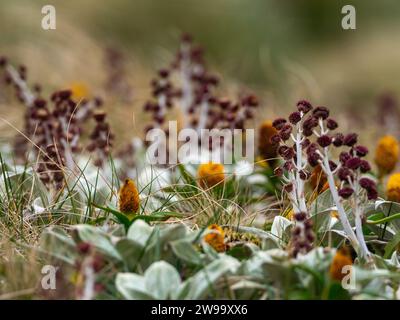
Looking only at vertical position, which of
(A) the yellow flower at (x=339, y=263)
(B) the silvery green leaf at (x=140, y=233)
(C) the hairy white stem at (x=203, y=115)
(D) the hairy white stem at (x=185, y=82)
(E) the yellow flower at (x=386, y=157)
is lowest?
(A) the yellow flower at (x=339, y=263)

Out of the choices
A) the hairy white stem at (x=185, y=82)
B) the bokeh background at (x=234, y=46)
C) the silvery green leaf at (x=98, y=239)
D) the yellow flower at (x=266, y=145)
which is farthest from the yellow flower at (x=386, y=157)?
the bokeh background at (x=234, y=46)

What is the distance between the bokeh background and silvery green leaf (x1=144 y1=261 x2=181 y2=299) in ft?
11.3

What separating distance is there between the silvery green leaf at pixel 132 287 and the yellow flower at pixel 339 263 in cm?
54

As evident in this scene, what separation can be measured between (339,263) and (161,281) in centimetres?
52

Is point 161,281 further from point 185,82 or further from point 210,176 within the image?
point 185,82

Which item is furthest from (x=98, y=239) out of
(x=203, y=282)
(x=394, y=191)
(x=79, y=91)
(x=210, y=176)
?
(x=79, y=91)

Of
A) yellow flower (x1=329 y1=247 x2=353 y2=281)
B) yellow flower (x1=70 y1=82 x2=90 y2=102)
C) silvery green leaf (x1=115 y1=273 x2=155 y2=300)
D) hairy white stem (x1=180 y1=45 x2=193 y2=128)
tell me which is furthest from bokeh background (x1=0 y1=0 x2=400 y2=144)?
yellow flower (x1=329 y1=247 x2=353 y2=281)

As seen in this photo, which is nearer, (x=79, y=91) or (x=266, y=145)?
(x=266, y=145)

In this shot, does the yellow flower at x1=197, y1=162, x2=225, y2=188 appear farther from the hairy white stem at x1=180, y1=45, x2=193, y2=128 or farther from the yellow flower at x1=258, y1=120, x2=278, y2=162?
the hairy white stem at x1=180, y1=45, x2=193, y2=128

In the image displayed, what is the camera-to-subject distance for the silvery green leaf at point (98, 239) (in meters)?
2.45

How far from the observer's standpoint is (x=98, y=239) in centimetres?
246

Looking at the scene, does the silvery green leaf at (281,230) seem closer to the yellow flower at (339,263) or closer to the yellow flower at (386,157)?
the yellow flower at (339,263)

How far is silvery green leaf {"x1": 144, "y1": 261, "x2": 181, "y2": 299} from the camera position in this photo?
233 centimetres
